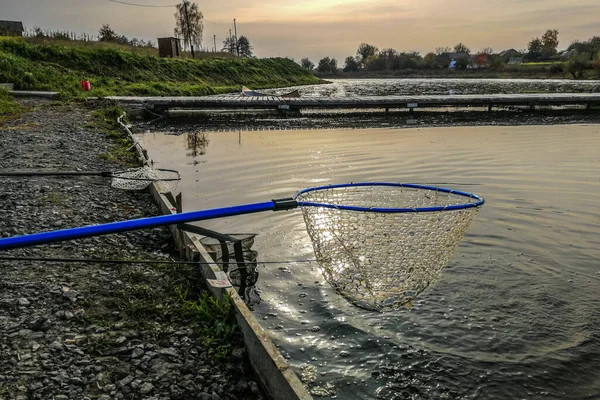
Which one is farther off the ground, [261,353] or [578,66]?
[578,66]

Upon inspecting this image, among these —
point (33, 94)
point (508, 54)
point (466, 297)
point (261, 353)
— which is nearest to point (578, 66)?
point (508, 54)

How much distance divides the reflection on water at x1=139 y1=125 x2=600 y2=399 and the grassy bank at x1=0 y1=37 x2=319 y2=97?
88.3 feet

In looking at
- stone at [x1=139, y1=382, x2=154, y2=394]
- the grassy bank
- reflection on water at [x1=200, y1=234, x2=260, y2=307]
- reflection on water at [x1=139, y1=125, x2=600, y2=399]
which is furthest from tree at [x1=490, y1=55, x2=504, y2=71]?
stone at [x1=139, y1=382, x2=154, y2=394]

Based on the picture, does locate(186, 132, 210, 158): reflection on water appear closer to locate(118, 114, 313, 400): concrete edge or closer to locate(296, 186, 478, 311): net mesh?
locate(118, 114, 313, 400): concrete edge

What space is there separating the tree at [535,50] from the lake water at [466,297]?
16764 cm

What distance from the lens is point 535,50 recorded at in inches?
6378

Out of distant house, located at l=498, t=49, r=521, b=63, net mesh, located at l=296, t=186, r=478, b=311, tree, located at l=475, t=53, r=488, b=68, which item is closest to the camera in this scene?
net mesh, located at l=296, t=186, r=478, b=311

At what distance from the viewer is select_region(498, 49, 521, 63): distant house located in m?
169

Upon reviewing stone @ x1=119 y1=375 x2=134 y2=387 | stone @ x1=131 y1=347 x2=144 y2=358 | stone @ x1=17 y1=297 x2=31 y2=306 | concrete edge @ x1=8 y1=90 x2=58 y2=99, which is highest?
concrete edge @ x1=8 y1=90 x2=58 y2=99

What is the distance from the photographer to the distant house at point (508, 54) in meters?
169

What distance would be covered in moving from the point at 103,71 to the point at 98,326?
47.1 m

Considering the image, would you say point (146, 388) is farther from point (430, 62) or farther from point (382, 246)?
point (430, 62)

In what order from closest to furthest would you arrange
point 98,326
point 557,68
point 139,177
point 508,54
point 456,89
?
1. point 98,326
2. point 139,177
3. point 456,89
4. point 557,68
5. point 508,54

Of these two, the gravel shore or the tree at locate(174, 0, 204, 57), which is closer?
the gravel shore
